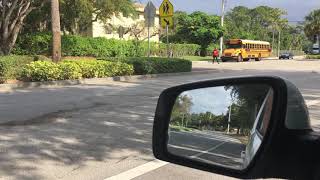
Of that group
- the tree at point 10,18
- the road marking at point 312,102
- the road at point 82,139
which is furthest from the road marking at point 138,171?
the tree at point 10,18

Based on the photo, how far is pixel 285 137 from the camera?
71.9 inches

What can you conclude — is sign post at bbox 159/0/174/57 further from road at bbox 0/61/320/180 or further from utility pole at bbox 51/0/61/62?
road at bbox 0/61/320/180

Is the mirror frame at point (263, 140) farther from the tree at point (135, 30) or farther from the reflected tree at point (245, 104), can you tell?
the tree at point (135, 30)

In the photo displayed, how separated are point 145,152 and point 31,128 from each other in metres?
2.86

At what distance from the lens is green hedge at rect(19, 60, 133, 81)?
67.1 feet

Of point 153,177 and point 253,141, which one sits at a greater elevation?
point 253,141

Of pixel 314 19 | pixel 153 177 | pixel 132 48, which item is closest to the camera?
pixel 153 177

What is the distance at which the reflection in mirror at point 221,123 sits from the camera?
2.02m

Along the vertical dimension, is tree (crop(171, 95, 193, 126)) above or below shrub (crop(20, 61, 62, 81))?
above

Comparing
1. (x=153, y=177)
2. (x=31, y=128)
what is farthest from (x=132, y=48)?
(x=153, y=177)

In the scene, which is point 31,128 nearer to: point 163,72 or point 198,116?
point 198,116

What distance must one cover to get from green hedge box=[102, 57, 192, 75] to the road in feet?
34.8

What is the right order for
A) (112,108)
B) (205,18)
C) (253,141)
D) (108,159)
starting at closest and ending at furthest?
(253,141) < (108,159) < (112,108) < (205,18)

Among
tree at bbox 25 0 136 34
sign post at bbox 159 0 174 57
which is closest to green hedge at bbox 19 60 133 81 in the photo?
sign post at bbox 159 0 174 57
